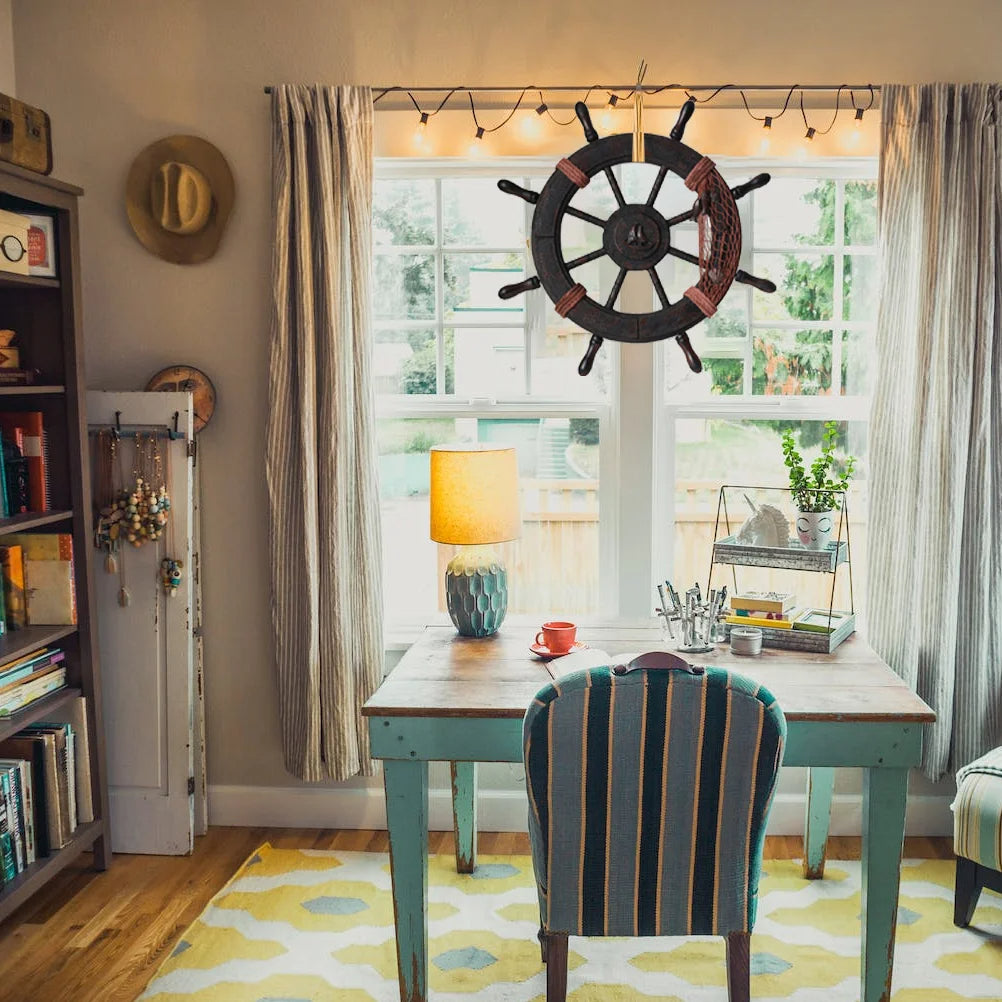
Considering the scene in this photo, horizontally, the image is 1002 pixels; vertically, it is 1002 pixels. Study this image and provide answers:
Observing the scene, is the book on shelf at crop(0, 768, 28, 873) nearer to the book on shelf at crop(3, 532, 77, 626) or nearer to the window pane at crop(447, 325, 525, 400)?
the book on shelf at crop(3, 532, 77, 626)

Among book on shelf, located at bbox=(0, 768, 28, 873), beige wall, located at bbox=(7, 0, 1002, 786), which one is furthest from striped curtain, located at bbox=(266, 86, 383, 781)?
book on shelf, located at bbox=(0, 768, 28, 873)

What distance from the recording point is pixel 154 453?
Result: 10.4ft

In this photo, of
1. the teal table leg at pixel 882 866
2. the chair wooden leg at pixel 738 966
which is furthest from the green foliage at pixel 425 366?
the chair wooden leg at pixel 738 966

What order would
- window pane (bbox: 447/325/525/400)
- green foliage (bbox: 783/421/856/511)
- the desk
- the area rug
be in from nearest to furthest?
the desk, the area rug, green foliage (bbox: 783/421/856/511), window pane (bbox: 447/325/525/400)

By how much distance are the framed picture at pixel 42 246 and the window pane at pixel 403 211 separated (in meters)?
0.95

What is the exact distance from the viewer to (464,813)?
305 cm

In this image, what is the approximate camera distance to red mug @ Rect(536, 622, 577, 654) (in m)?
2.69

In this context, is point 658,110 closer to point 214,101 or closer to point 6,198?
point 214,101

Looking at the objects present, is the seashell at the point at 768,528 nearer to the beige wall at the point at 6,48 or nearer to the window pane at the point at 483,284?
the window pane at the point at 483,284

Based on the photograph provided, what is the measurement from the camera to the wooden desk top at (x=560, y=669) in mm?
2316

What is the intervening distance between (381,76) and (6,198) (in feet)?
3.68

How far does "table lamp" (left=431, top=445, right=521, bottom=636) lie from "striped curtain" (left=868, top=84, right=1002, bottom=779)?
113 cm

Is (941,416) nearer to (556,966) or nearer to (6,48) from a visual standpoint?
(556,966)

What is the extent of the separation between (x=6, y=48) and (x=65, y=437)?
1.22 meters
